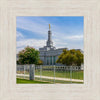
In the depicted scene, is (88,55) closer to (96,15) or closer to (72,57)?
(96,15)

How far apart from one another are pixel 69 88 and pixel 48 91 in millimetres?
373

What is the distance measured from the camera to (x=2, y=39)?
6.85ft

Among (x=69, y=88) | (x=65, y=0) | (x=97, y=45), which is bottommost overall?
(x=69, y=88)

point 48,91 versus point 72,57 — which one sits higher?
point 72,57

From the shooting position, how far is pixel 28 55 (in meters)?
8.97

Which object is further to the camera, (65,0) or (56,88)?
(56,88)

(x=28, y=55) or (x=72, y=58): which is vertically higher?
(x=28, y=55)

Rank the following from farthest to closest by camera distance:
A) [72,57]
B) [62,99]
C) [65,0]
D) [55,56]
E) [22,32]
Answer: [22,32], [55,56], [72,57], [62,99], [65,0]

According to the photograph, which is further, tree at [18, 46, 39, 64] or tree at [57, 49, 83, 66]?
tree at [18, 46, 39, 64]

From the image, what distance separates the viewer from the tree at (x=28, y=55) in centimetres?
898

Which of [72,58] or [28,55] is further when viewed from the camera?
[28,55]

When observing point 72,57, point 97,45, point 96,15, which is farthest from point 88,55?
point 72,57

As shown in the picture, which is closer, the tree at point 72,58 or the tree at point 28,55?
the tree at point 72,58

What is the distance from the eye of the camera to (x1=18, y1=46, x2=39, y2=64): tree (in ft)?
29.5
